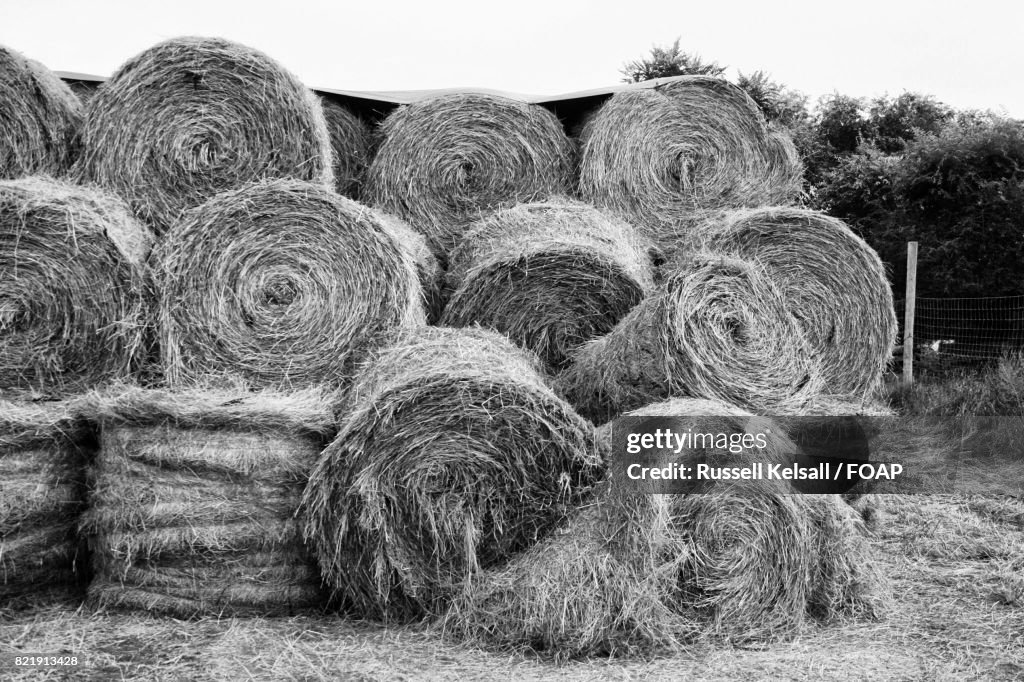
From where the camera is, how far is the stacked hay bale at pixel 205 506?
3.65 meters

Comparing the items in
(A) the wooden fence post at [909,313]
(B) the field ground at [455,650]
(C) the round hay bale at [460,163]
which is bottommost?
(B) the field ground at [455,650]

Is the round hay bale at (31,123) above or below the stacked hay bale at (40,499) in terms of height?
above

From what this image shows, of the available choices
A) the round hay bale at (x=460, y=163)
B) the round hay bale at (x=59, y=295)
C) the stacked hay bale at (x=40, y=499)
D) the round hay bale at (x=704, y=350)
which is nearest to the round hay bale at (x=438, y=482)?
the round hay bale at (x=704, y=350)

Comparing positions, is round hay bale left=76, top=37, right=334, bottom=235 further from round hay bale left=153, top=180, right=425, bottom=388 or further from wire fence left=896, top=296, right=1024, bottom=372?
wire fence left=896, top=296, right=1024, bottom=372

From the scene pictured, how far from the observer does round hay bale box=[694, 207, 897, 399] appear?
488 centimetres

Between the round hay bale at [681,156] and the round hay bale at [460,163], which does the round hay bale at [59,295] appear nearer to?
the round hay bale at [460,163]

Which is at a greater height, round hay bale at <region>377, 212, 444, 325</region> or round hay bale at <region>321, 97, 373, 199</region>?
round hay bale at <region>321, 97, 373, 199</region>

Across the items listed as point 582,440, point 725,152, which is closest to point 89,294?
point 582,440

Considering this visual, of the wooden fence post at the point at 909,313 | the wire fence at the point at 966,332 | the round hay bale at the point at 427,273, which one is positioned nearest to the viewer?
the round hay bale at the point at 427,273

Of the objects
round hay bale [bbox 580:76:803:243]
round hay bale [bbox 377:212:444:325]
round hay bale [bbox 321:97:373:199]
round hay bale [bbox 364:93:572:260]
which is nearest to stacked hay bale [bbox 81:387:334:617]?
round hay bale [bbox 377:212:444:325]

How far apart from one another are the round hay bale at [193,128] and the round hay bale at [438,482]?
1560 mm

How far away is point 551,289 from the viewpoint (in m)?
4.94

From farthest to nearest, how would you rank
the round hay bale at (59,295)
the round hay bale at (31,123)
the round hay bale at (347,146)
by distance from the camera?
1. the round hay bale at (347,146)
2. the round hay bale at (31,123)
3. the round hay bale at (59,295)

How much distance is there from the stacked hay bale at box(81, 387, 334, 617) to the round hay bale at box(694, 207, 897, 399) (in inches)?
90.6
